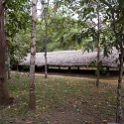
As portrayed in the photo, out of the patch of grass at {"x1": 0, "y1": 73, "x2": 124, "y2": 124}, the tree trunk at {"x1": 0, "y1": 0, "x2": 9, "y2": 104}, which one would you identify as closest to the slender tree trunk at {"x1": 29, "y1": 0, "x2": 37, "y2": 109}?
the patch of grass at {"x1": 0, "y1": 73, "x2": 124, "y2": 124}

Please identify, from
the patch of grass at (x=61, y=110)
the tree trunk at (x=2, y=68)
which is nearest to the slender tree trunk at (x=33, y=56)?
the patch of grass at (x=61, y=110)

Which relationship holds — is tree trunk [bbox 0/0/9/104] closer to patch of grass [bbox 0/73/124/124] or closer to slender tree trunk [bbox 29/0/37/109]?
patch of grass [bbox 0/73/124/124]

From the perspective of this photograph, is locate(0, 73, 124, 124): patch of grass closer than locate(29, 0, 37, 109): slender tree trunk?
Yes

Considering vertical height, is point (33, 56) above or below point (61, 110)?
above

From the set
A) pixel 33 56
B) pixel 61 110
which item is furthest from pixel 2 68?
pixel 61 110

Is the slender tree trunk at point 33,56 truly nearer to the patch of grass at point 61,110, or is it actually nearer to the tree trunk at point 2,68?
the patch of grass at point 61,110

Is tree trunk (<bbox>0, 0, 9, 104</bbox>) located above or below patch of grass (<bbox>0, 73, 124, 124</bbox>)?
above

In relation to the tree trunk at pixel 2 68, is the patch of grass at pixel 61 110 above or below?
below

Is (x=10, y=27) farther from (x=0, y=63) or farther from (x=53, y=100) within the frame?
(x=53, y=100)

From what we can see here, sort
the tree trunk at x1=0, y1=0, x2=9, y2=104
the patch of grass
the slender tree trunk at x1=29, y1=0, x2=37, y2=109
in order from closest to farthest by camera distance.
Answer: the patch of grass, the slender tree trunk at x1=29, y1=0, x2=37, y2=109, the tree trunk at x1=0, y1=0, x2=9, y2=104

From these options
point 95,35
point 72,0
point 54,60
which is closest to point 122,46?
point 95,35

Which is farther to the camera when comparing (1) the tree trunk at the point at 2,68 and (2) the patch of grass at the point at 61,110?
(1) the tree trunk at the point at 2,68

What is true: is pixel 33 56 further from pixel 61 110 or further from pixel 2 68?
pixel 61 110

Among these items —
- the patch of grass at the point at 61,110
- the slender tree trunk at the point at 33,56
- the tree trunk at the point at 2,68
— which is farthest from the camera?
the tree trunk at the point at 2,68
